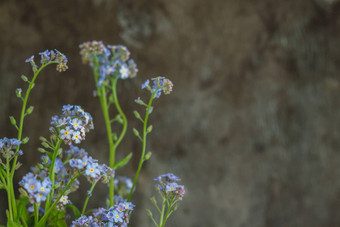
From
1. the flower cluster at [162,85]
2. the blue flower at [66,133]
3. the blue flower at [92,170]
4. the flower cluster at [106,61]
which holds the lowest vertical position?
the blue flower at [92,170]

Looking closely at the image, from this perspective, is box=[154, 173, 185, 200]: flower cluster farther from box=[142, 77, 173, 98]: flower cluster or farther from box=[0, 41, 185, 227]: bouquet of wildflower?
box=[142, 77, 173, 98]: flower cluster

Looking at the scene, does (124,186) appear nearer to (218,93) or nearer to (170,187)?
(170,187)

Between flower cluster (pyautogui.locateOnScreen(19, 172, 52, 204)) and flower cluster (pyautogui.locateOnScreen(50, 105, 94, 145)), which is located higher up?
flower cluster (pyautogui.locateOnScreen(50, 105, 94, 145))

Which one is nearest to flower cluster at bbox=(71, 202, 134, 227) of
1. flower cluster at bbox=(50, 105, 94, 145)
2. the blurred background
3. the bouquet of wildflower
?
the bouquet of wildflower

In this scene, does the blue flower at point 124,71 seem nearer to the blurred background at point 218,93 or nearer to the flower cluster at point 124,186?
the flower cluster at point 124,186

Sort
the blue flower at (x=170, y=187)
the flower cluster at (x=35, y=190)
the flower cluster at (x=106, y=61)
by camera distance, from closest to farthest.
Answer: the flower cluster at (x=35, y=190)
the blue flower at (x=170, y=187)
the flower cluster at (x=106, y=61)

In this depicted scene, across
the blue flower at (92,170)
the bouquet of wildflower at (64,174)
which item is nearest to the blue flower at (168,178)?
the bouquet of wildflower at (64,174)

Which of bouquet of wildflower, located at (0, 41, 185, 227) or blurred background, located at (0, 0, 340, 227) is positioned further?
blurred background, located at (0, 0, 340, 227)

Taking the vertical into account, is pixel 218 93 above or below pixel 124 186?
above

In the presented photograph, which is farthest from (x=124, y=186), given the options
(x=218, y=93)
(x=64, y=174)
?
(x=218, y=93)
